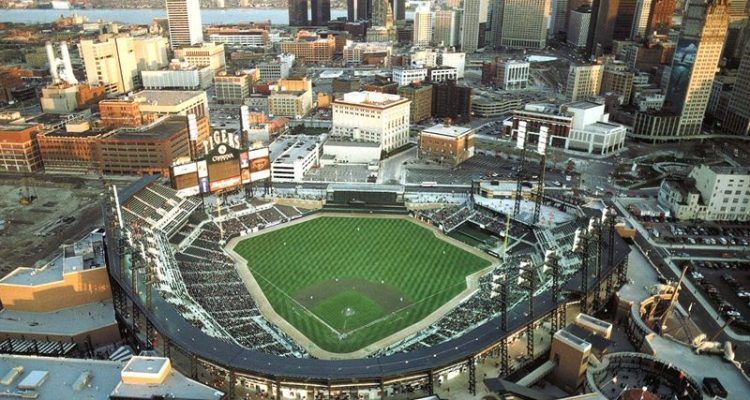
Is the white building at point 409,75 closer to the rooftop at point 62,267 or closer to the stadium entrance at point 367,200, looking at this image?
the stadium entrance at point 367,200

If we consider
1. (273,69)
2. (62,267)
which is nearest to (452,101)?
(273,69)

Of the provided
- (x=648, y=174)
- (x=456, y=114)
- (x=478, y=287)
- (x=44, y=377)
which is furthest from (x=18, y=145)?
(x=648, y=174)

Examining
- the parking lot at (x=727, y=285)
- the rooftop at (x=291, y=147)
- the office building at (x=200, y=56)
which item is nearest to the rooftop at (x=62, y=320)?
the rooftop at (x=291, y=147)

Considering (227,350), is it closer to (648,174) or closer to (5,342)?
(5,342)

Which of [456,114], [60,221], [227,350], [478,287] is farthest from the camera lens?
[456,114]

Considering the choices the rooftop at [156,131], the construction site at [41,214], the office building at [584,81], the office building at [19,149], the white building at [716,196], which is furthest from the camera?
Answer: the office building at [584,81]

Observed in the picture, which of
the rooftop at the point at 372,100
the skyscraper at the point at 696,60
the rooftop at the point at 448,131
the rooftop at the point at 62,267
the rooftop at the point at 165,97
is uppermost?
the skyscraper at the point at 696,60

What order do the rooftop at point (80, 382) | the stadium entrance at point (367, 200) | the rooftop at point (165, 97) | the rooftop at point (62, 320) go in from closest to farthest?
the rooftop at point (80, 382), the rooftop at point (62, 320), the stadium entrance at point (367, 200), the rooftop at point (165, 97)
